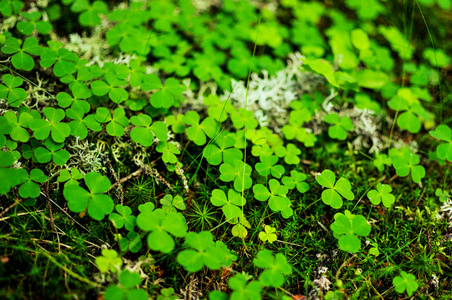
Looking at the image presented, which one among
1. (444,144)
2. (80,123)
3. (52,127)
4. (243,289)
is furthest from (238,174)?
(444,144)

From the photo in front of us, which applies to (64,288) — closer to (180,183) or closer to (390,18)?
(180,183)

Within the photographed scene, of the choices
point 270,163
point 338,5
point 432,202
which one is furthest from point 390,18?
point 270,163

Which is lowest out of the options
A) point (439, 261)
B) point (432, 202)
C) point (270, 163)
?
point (439, 261)

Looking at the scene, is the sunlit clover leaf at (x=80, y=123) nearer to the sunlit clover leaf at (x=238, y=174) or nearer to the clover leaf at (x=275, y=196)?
the sunlit clover leaf at (x=238, y=174)

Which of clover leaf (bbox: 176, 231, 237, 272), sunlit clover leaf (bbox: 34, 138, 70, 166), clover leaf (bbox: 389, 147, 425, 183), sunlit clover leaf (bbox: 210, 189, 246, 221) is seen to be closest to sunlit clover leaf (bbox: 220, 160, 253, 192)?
sunlit clover leaf (bbox: 210, 189, 246, 221)

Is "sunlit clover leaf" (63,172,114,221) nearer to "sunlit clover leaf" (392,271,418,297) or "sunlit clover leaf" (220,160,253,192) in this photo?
"sunlit clover leaf" (220,160,253,192)

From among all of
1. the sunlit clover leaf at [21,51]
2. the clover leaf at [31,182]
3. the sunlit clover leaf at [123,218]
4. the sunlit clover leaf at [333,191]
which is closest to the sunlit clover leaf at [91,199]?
the sunlit clover leaf at [123,218]
